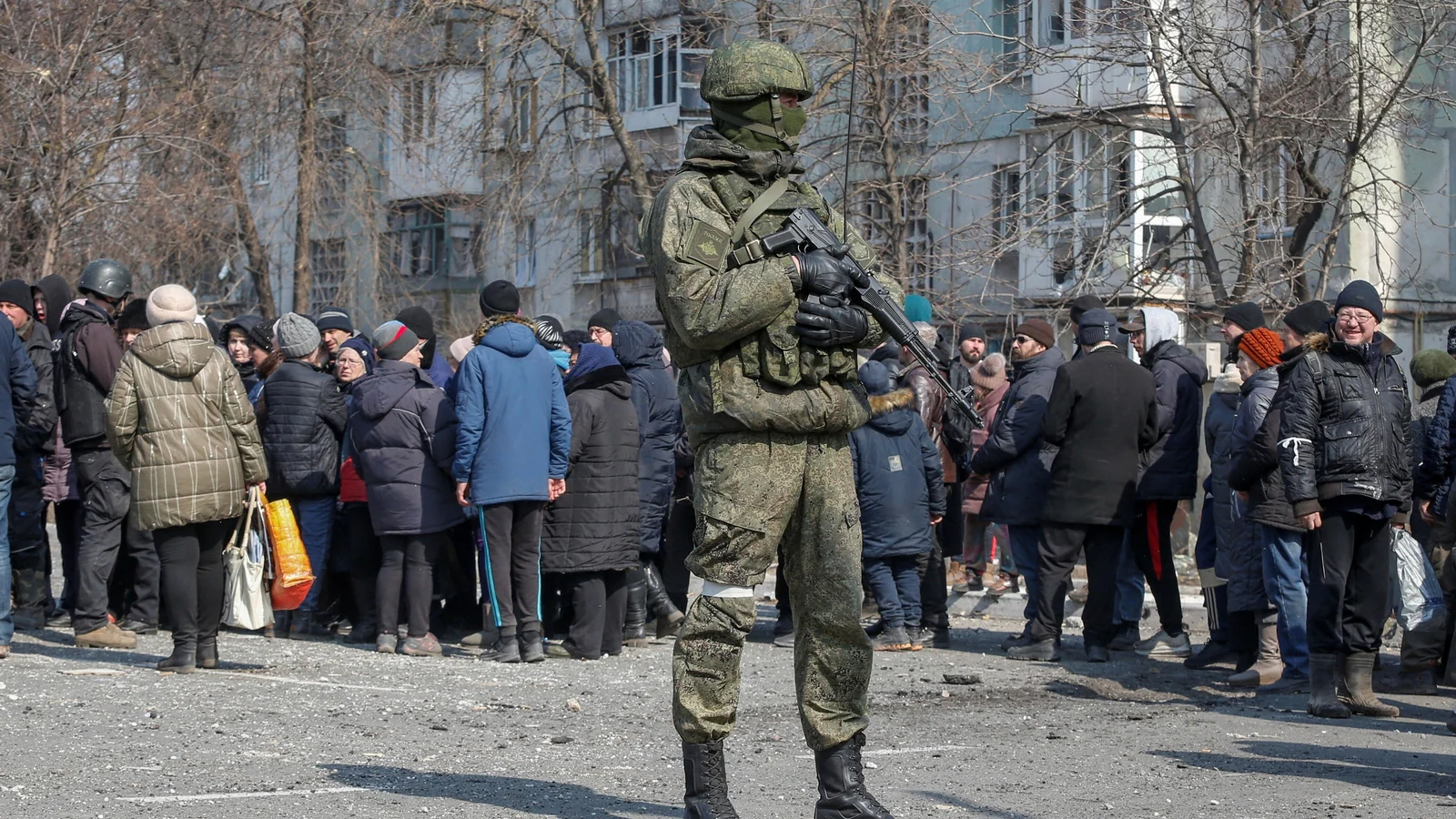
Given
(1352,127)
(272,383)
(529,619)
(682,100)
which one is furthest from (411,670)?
(682,100)

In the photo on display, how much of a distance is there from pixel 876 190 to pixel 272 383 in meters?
11.4

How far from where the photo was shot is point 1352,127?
51.4 feet

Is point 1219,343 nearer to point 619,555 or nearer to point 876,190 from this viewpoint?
point 876,190

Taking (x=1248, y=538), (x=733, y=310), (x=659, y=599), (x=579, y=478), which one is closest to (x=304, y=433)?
(x=579, y=478)

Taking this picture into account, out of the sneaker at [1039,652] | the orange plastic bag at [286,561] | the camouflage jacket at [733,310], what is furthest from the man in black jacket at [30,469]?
the camouflage jacket at [733,310]

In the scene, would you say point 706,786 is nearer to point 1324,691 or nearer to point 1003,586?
point 1324,691

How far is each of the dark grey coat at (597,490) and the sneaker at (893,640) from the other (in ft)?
5.35

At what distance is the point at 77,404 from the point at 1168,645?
22.2 ft

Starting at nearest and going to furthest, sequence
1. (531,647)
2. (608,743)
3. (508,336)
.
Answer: (608,743), (531,647), (508,336)

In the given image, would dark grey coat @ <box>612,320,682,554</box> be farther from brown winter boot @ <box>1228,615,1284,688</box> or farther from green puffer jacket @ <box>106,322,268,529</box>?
brown winter boot @ <box>1228,615,1284,688</box>

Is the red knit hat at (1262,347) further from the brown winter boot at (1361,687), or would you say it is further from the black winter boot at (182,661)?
the black winter boot at (182,661)

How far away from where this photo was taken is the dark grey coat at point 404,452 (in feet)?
33.7

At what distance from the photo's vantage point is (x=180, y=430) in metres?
8.77

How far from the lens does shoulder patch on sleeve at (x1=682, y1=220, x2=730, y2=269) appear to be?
5.21 metres
